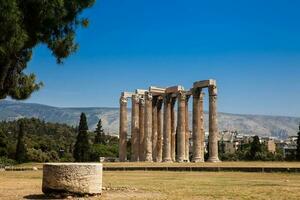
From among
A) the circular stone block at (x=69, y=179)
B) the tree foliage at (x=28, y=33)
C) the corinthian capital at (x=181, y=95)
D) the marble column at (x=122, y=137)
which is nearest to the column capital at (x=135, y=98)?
the marble column at (x=122, y=137)

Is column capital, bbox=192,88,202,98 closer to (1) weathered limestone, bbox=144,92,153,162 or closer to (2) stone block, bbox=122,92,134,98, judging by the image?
(1) weathered limestone, bbox=144,92,153,162

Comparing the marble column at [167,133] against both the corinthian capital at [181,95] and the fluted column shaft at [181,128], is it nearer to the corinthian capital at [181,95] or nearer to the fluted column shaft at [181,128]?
the fluted column shaft at [181,128]

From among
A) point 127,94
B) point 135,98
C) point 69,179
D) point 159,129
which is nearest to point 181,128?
point 159,129

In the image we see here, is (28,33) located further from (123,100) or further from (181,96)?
(123,100)

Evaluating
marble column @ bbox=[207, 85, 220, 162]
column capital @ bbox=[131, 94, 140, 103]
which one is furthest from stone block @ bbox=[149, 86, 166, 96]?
marble column @ bbox=[207, 85, 220, 162]

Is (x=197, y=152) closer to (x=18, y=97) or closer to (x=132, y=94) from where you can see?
(x=132, y=94)

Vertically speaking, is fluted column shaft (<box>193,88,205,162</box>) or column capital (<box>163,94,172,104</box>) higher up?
column capital (<box>163,94,172,104</box>)

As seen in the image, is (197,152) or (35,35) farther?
(197,152)

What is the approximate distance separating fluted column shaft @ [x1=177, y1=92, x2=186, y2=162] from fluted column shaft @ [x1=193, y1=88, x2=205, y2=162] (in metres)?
2.27

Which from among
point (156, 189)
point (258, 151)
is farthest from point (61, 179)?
point (258, 151)

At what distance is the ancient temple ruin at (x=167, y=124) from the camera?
189 ft

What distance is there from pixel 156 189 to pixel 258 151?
217 ft

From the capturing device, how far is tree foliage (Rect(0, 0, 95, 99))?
18.1m

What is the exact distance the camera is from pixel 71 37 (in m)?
21.7
